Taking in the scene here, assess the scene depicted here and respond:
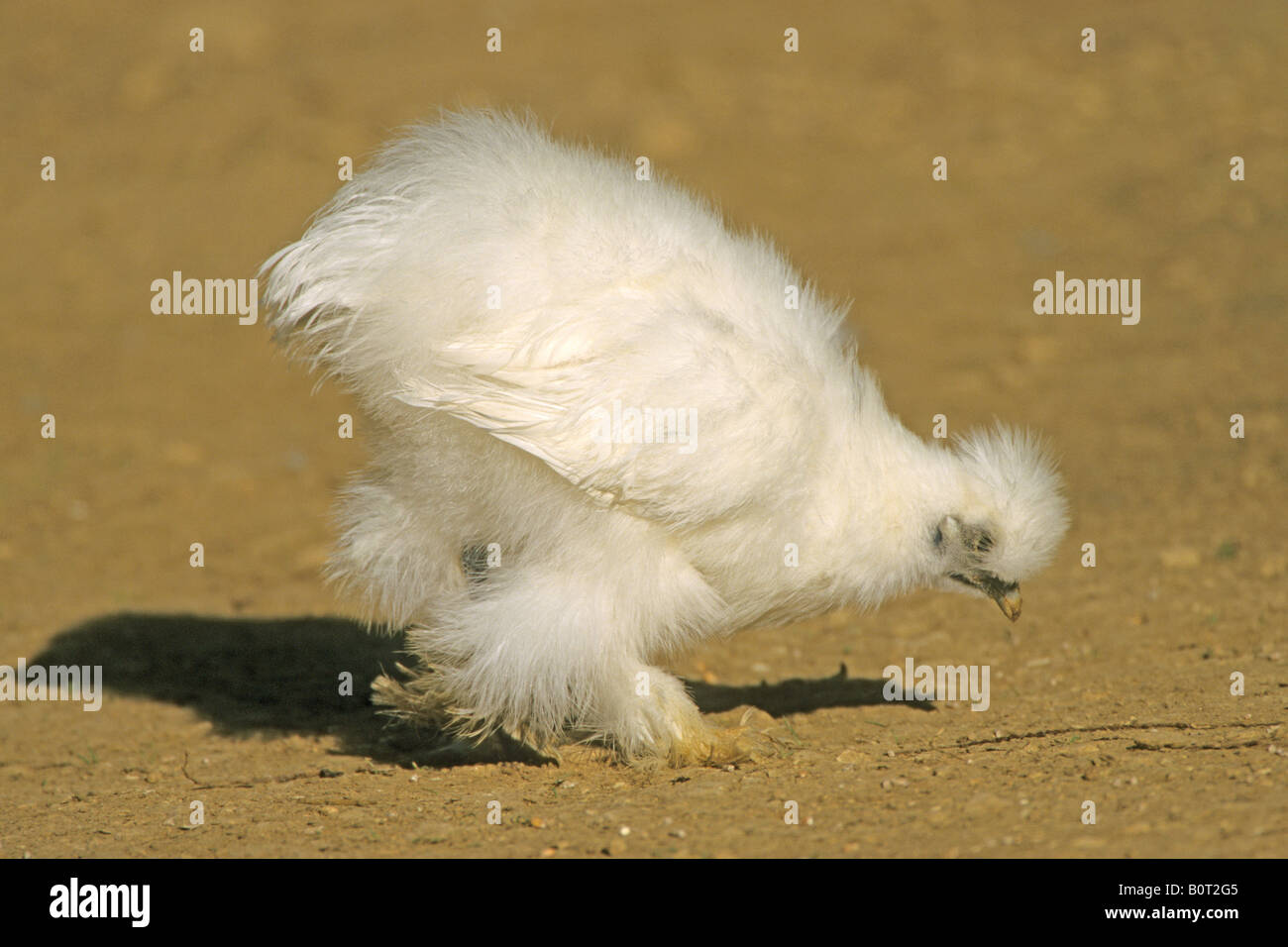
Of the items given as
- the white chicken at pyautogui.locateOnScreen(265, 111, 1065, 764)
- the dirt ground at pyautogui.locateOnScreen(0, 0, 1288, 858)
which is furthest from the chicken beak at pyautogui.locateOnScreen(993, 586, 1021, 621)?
A: the dirt ground at pyautogui.locateOnScreen(0, 0, 1288, 858)

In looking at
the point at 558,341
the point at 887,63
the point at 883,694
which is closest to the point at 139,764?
the point at 558,341

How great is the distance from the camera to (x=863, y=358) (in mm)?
11789

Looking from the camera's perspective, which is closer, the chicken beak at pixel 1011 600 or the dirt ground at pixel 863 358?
the dirt ground at pixel 863 358

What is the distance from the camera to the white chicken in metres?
4.85

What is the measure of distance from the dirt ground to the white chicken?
1.92ft

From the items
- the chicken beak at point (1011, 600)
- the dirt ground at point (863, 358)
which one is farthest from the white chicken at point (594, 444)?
the dirt ground at point (863, 358)

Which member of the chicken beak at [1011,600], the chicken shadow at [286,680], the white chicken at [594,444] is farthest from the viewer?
the chicken shadow at [286,680]

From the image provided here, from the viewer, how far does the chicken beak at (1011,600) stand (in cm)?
578

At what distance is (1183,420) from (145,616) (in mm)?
7243

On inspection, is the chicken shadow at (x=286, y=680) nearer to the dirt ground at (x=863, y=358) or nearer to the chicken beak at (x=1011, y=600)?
the dirt ground at (x=863, y=358)

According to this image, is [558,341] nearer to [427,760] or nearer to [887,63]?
[427,760]

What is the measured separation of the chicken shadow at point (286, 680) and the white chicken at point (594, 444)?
83 centimetres

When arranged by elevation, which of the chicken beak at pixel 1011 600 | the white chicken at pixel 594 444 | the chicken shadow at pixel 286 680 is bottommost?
the chicken shadow at pixel 286 680

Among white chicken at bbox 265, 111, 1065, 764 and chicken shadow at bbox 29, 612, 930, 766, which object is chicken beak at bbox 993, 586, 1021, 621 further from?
chicken shadow at bbox 29, 612, 930, 766
